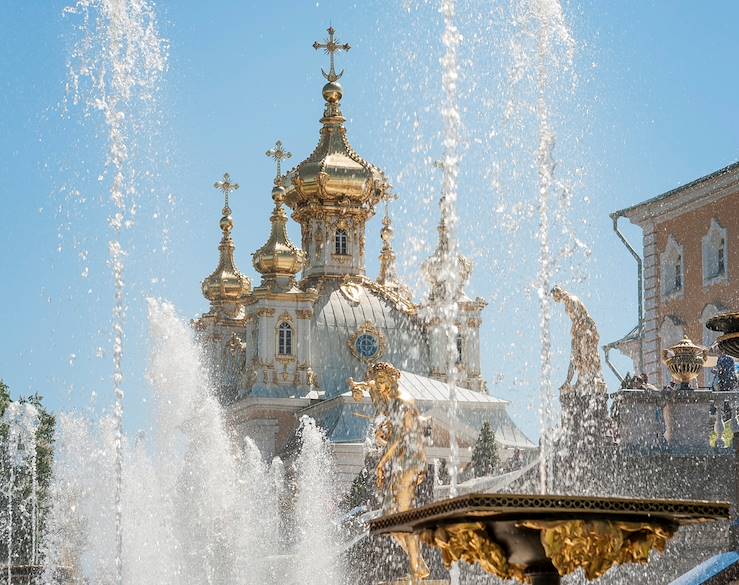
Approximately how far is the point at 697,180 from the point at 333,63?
113ft

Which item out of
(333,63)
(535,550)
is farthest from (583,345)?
(333,63)

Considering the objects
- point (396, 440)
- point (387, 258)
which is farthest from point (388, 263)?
point (396, 440)

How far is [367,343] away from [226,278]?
811cm

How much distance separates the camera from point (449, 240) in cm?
1712

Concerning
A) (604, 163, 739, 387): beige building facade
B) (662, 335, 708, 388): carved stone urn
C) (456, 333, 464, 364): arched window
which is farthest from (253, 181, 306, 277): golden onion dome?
(662, 335, 708, 388): carved stone urn

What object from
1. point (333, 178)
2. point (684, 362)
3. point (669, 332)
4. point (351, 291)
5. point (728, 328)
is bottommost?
point (728, 328)

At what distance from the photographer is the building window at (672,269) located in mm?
33250

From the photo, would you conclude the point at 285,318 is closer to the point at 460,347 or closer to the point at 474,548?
the point at 460,347

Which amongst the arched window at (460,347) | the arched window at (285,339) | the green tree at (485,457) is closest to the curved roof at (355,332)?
the arched window at (460,347)

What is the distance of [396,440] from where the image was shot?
13055mm

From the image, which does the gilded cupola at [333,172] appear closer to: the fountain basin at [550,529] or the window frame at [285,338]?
the window frame at [285,338]

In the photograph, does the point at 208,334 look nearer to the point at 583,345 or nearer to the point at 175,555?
the point at 175,555

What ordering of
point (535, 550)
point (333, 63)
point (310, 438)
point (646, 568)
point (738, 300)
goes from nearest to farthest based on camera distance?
point (535, 550) → point (646, 568) → point (738, 300) → point (310, 438) → point (333, 63)

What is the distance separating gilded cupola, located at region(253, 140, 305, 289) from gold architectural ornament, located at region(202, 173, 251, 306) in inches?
224
